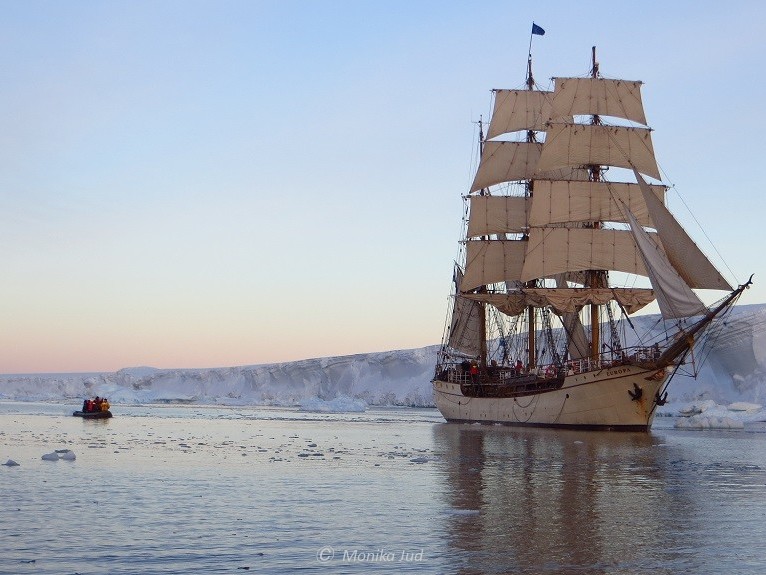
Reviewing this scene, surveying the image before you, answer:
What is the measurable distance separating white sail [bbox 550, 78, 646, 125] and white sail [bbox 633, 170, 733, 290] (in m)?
15.7

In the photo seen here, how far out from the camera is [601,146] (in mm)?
57250

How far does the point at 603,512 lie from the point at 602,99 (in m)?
46.2

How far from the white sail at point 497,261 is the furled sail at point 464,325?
356 centimetres

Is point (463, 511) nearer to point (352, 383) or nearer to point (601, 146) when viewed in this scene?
point (601, 146)

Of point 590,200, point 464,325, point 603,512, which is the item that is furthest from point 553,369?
point 603,512

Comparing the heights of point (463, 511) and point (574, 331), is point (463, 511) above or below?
below

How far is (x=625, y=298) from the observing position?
5694 centimetres

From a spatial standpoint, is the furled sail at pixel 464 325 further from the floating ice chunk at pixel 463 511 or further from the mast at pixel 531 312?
the floating ice chunk at pixel 463 511

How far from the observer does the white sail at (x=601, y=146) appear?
5716 centimetres

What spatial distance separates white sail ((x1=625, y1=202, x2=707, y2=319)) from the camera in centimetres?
4191

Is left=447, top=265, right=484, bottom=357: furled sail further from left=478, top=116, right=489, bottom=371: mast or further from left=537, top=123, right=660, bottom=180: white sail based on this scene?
left=537, top=123, right=660, bottom=180: white sail

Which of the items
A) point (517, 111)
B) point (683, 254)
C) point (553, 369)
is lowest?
point (553, 369)

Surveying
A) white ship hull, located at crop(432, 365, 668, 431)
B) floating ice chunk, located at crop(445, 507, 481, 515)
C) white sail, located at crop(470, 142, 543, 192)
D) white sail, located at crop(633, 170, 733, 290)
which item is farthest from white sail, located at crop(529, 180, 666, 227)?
floating ice chunk, located at crop(445, 507, 481, 515)

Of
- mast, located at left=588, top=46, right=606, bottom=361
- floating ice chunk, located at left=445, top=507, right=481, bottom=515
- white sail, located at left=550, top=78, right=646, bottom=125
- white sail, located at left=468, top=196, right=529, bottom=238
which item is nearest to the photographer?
floating ice chunk, located at left=445, top=507, right=481, bottom=515
